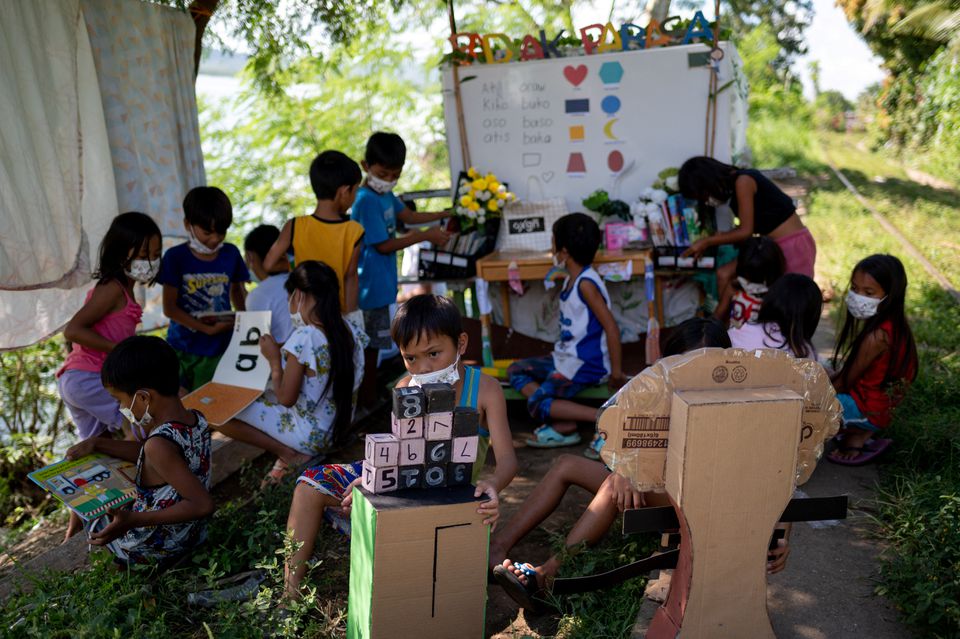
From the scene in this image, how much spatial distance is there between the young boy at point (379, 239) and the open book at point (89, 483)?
2.47 metres

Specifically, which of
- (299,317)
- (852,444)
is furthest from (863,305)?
(299,317)

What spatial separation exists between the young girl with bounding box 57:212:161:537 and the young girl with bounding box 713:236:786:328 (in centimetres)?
340

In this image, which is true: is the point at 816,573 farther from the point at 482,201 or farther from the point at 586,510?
the point at 482,201

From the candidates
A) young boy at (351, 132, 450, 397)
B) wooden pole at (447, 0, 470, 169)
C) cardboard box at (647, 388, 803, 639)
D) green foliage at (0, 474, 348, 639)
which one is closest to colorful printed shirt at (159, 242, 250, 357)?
young boy at (351, 132, 450, 397)

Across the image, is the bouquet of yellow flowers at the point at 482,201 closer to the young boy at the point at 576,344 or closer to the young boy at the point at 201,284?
the young boy at the point at 576,344

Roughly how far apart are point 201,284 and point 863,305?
3.81 metres

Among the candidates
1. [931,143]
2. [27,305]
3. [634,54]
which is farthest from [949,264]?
[931,143]

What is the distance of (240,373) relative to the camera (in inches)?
186

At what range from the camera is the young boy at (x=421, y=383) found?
3.10 meters

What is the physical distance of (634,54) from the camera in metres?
6.10

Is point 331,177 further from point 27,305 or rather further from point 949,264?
point 949,264

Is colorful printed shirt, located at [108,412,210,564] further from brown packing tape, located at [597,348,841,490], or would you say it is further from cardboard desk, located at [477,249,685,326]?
cardboard desk, located at [477,249,685,326]

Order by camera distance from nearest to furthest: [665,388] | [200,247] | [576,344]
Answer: [665,388] < [200,247] < [576,344]

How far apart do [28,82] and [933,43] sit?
71.0 feet
